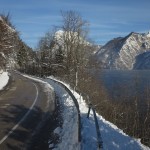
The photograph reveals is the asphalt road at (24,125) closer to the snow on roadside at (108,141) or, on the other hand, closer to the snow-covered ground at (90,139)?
the snow-covered ground at (90,139)

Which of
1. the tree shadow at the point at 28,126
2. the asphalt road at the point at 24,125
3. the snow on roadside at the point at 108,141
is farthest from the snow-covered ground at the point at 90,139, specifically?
the asphalt road at the point at 24,125

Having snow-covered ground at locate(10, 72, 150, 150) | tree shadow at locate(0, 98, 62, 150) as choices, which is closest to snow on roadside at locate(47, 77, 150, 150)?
snow-covered ground at locate(10, 72, 150, 150)

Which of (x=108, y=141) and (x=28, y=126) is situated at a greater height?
(x=108, y=141)

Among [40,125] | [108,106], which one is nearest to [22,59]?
[108,106]

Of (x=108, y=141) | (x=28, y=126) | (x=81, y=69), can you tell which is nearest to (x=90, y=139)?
A: (x=108, y=141)

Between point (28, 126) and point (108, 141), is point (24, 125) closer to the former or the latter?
point (28, 126)

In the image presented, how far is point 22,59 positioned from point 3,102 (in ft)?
288

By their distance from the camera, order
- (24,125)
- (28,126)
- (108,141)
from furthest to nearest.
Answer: (24,125), (28,126), (108,141)

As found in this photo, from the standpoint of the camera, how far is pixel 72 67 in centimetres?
5584

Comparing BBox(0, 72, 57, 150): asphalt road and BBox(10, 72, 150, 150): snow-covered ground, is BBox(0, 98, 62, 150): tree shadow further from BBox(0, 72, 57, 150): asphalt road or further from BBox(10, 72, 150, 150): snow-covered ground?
BBox(10, 72, 150, 150): snow-covered ground

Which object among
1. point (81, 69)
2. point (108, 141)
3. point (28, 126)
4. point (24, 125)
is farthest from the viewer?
point (81, 69)

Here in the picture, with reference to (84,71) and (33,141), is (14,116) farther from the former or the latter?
(84,71)

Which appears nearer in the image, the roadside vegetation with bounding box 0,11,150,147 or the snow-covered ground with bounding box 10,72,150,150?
the snow-covered ground with bounding box 10,72,150,150

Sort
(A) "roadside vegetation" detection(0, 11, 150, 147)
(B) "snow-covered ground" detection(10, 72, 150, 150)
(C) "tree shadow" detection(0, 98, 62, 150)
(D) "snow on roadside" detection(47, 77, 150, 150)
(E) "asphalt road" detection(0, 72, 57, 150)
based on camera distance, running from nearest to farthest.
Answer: (D) "snow on roadside" detection(47, 77, 150, 150) < (B) "snow-covered ground" detection(10, 72, 150, 150) < (C) "tree shadow" detection(0, 98, 62, 150) < (E) "asphalt road" detection(0, 72, 57, 150) < (A) "roadside vegetation" detection(0, 11, 150, 147)
